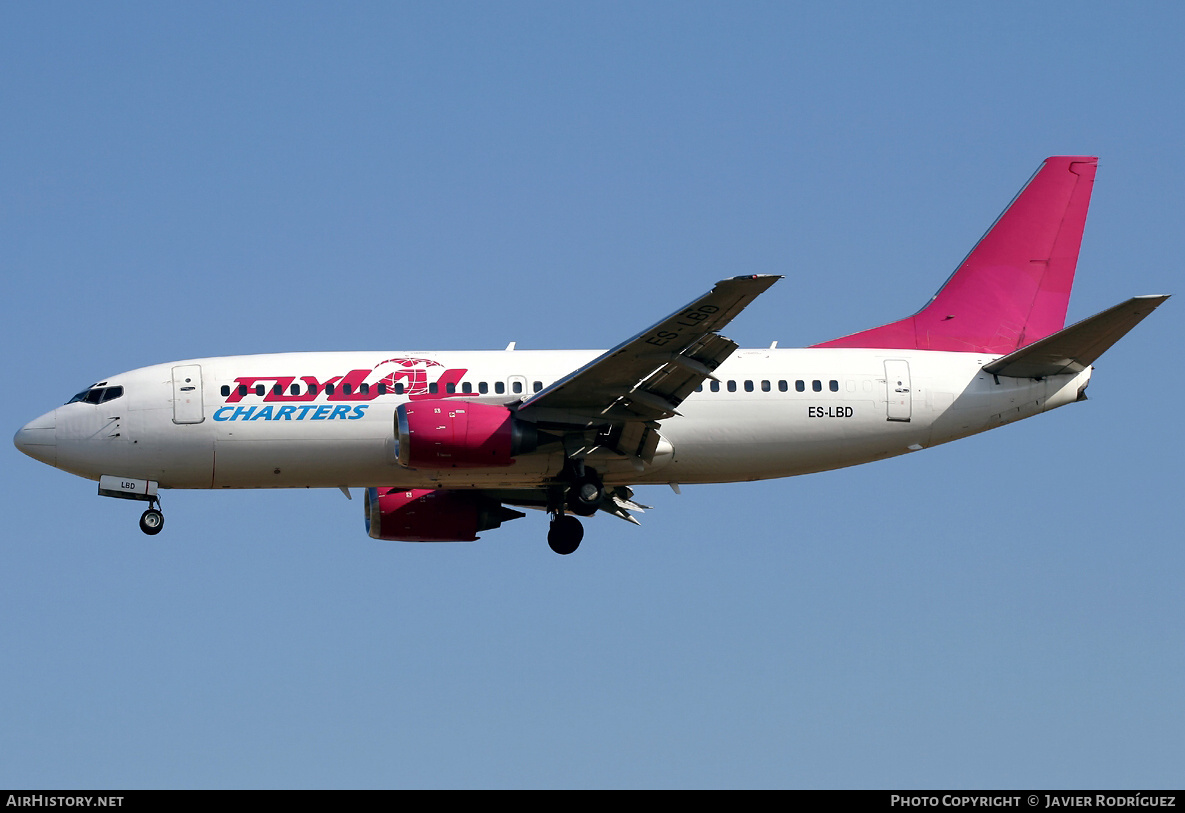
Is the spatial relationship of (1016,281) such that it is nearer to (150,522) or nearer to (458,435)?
(458,435)

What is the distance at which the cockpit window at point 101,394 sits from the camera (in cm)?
3428

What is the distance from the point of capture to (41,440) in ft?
112

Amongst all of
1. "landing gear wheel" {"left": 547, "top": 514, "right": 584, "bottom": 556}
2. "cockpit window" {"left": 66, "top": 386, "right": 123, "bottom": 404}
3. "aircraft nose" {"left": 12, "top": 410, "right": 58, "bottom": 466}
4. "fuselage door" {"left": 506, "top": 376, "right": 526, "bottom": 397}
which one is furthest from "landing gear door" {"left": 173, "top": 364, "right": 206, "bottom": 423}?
"landing gear wheel" {"left": 547, "top": 514, "right": 584, "bottom": 556}

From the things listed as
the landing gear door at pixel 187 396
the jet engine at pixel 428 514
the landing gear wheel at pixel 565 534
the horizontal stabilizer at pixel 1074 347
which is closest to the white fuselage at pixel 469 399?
the landing gear door at pixel 187 396

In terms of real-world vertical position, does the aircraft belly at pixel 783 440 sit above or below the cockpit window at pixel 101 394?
below

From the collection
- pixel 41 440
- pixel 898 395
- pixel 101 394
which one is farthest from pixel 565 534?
pixel 41 440

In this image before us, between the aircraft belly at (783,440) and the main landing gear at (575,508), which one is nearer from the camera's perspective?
the main landing gear at (575,508)

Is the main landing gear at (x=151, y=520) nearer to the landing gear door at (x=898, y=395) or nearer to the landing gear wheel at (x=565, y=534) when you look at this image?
the landing gear wheel at (x=565, y=534)

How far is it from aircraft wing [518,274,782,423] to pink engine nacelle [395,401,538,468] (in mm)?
634

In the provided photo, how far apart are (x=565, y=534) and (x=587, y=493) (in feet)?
11.8

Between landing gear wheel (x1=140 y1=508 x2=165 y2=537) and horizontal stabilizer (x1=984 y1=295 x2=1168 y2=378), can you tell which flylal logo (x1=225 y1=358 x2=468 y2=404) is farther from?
horizontal stabilizer (x1=984 y1=295 x2=1168 y2=378)

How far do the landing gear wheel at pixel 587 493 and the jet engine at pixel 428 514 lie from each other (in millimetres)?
4453

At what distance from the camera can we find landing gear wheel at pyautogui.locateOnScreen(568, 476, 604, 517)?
33.5m
